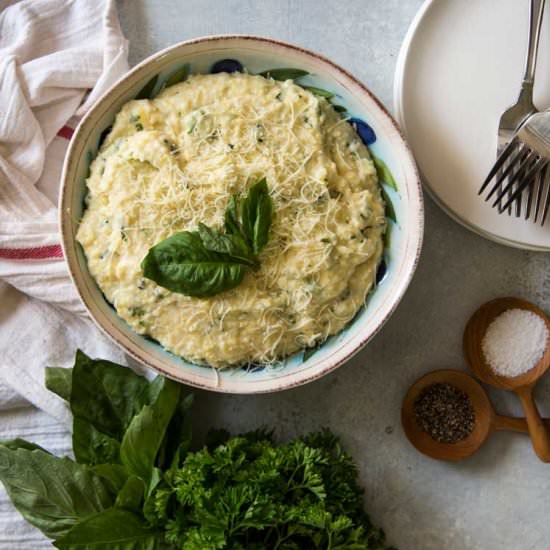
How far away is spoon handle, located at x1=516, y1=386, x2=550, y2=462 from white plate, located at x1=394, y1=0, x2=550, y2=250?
55 cm

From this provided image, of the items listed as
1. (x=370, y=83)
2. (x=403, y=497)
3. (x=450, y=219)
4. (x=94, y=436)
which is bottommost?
(x=403, y=497)

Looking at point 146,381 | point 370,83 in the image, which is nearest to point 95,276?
point 146,381

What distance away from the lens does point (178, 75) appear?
1.75m

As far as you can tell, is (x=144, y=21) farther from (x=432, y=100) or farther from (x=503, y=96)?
(x=503, y=96)

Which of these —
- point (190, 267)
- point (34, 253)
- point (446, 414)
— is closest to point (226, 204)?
point (190, 267)

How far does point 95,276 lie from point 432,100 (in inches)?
40.5

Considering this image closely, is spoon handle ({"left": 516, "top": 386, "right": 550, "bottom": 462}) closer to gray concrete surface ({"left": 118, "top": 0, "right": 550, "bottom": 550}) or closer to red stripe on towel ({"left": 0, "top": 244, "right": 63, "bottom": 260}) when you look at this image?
gray concrete surface ({"left": 118, "top": 0, "right": 550, "bottom": 550})

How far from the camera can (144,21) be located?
208 centimetres

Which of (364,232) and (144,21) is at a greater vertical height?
(144,21)

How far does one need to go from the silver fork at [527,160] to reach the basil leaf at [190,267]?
29.2 inches

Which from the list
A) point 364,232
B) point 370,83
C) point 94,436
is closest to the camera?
point 364,232

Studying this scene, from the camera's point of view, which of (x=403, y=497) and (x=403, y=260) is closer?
(x=403, y=260)

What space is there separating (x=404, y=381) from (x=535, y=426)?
1.29ft

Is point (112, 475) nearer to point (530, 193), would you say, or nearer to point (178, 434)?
point (178, 434)
